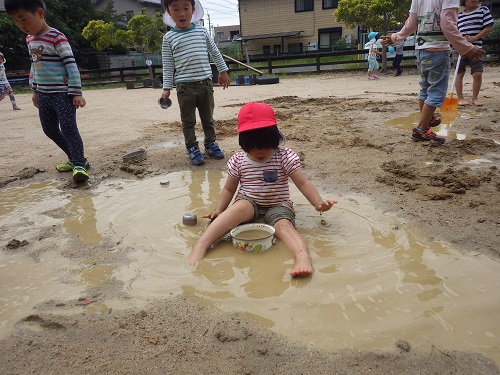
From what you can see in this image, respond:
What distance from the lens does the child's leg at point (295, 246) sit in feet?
6.61

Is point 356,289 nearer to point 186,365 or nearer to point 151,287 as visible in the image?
point 186,365

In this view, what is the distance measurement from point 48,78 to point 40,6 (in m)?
0.64

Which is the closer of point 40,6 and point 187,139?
point 40,6

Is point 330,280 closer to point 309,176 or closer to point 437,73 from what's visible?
point 309,176

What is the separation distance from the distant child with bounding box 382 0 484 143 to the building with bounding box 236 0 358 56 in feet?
82.7

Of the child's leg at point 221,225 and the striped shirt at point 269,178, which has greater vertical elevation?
the striped shirt at point 269,178

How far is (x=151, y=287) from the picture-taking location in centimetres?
202

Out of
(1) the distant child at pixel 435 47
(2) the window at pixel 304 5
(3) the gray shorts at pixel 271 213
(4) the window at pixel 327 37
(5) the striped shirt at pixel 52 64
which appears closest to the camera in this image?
(3) the gray shorts at pixel 271 213

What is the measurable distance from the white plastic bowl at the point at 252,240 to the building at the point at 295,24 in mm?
27653

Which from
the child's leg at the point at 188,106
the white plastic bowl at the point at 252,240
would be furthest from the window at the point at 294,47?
the white plastic bowl at the point at 252,240

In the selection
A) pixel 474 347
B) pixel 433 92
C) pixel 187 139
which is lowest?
pixel 474 347

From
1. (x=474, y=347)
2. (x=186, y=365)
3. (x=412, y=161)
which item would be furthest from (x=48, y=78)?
(x=474, y=347)

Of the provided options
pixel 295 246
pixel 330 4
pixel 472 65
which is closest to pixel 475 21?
Result: pixel 472 65

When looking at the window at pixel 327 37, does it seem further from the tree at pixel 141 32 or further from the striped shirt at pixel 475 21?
the striped shirt at pixel 475 21
